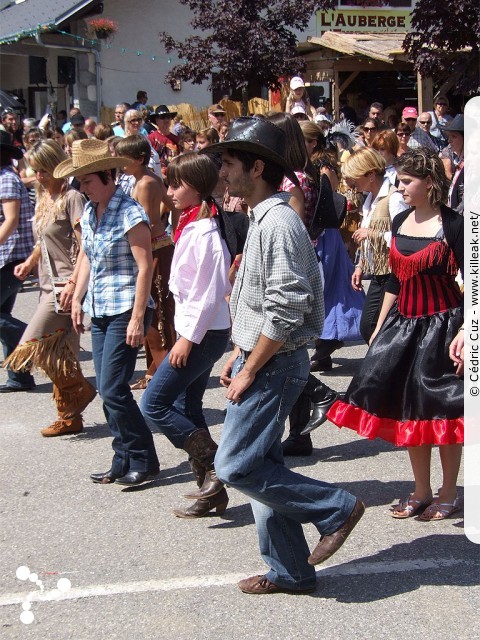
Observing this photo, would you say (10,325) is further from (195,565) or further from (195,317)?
(195,565)

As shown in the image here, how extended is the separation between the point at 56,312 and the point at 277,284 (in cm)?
319

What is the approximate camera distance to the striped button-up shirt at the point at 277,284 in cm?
368

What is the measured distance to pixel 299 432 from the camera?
593 centimetres

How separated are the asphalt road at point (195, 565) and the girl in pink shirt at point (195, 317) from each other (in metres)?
0.30

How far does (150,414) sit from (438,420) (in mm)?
1415

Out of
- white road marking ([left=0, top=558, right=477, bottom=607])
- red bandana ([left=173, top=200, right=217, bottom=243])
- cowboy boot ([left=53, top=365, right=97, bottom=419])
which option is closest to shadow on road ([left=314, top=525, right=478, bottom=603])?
white road marking ([left=0, top=558, right=477, bottom=607])

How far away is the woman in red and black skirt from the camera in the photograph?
14.9ft

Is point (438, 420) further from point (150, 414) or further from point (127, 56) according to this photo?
point (127, 56)

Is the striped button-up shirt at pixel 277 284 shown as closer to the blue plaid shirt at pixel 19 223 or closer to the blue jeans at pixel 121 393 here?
the blue jeans at pixel 121 393

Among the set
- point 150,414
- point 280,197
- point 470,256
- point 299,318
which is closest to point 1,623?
point 150,414

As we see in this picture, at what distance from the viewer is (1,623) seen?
12.9ft

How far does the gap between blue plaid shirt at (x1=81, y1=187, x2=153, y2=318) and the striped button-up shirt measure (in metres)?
1.59

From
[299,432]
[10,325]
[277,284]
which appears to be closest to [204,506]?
[299,432]

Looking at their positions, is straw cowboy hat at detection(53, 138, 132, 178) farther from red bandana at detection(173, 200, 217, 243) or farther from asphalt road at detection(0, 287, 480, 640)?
asphalt road at detection(0, 287, 480, 640)
